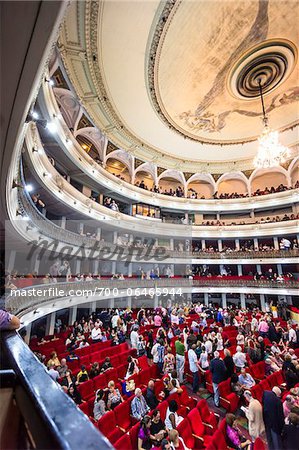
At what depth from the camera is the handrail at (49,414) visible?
1.54 feet

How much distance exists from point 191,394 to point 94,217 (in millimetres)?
11766

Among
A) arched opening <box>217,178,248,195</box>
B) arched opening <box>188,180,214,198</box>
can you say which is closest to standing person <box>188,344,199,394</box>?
arched opening <box>188,180,214,198</box>

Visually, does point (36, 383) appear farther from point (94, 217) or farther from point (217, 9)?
point (94, 217)

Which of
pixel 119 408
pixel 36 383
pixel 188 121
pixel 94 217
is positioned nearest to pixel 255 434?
pixel 119 408

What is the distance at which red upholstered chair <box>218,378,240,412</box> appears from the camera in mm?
5711

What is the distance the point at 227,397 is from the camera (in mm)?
5715

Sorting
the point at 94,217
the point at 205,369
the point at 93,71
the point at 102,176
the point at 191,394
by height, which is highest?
the point at 93,71

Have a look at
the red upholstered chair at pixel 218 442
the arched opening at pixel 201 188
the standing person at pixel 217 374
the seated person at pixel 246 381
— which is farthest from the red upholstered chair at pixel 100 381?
the arched opening at pixel 201 188

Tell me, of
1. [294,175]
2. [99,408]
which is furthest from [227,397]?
[294,175]

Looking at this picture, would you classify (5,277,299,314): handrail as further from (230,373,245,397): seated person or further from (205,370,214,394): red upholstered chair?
(230,373,245,397): seated person

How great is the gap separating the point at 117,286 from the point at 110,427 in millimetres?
11266

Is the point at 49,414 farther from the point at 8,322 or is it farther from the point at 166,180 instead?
the point at 166,180

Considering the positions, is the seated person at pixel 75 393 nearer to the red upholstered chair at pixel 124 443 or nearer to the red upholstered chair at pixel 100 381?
the red upholstered chair at pixel 100 381

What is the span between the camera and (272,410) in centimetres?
423
